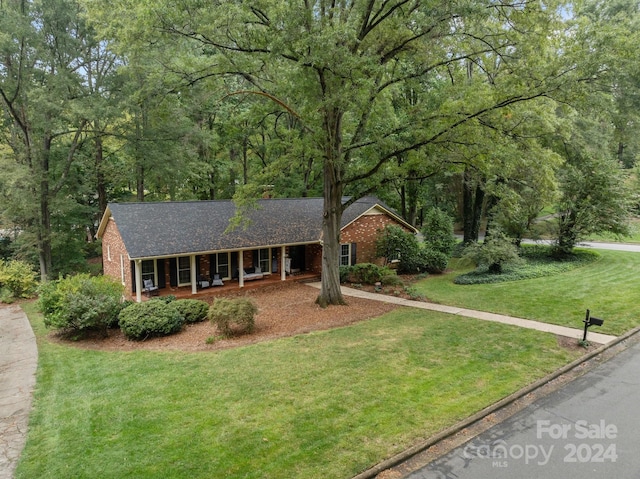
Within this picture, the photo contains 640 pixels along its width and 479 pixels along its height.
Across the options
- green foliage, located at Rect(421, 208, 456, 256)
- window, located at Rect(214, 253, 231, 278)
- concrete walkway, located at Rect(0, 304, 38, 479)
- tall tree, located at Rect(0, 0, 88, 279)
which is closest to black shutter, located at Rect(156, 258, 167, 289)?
window, located at Rect(214, 253, 231, 278)

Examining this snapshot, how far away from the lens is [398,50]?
41.4ft

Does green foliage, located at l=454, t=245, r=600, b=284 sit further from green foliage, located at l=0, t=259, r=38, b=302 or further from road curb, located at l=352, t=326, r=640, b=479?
green foliage, located at l=0, t=259, r=38, b=302

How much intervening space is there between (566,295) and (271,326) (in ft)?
35.2

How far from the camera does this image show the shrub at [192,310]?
42.5ft

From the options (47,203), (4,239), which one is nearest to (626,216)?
(47,203)

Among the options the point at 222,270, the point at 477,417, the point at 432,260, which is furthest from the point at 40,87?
the point at 477,417

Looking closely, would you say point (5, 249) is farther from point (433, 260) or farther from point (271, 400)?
point (271, 400)

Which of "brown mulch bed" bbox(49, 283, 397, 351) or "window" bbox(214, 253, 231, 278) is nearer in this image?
"brown mulch bed" bbox(49, 283, 397, 351)

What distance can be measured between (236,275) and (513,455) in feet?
49.5

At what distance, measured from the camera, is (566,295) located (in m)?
14.5

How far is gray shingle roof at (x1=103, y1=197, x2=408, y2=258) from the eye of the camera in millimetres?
15961

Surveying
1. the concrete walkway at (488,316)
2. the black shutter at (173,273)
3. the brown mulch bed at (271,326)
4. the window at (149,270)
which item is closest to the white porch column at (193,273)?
the black shutter at (173,273)

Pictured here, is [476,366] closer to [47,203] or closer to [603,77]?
[603,77]

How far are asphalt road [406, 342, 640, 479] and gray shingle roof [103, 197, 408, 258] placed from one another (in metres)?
11.3
